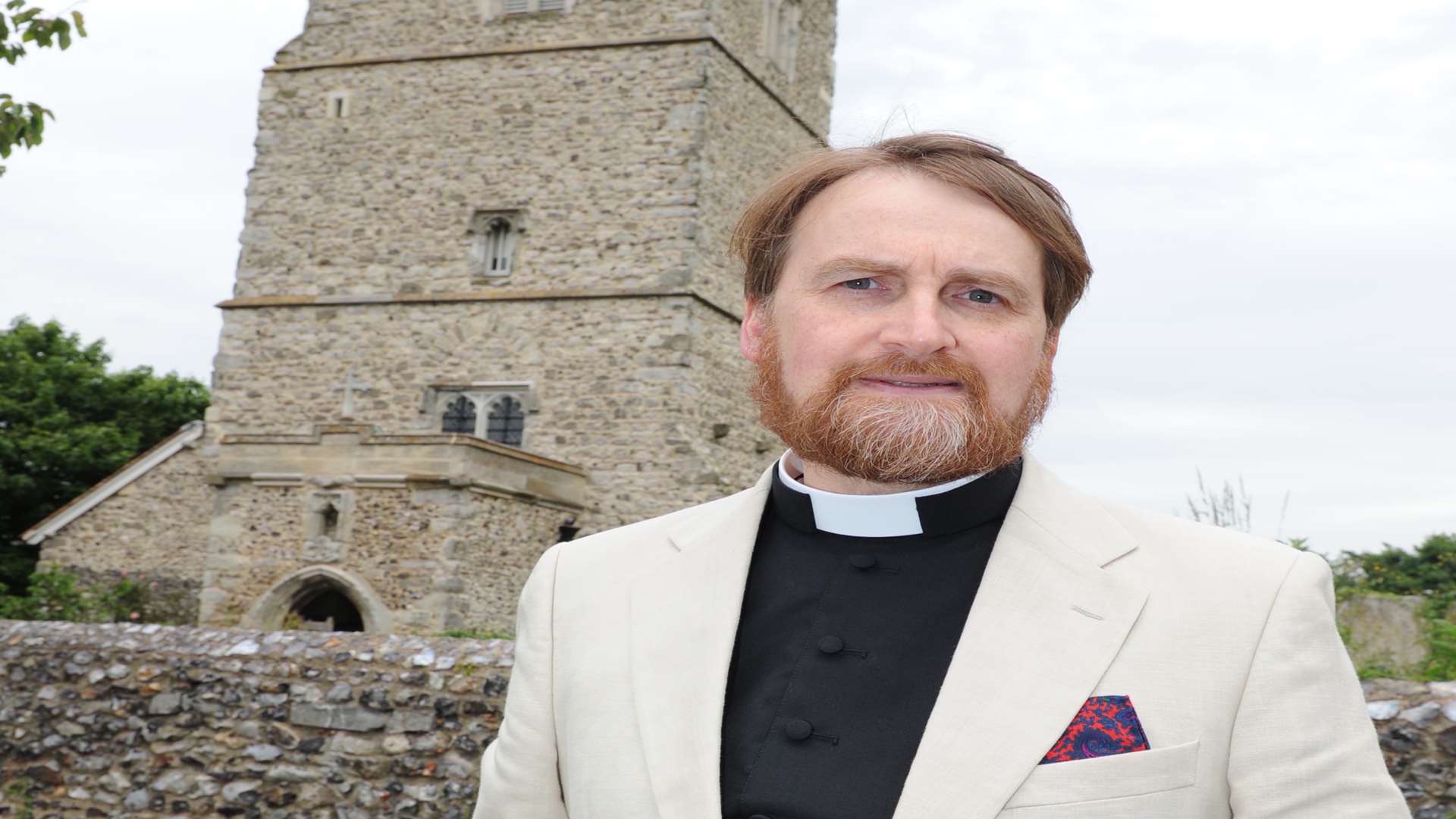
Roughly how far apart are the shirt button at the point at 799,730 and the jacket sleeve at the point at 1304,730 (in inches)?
22.4

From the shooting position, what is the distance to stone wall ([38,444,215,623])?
58.2 feet

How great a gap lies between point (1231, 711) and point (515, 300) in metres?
→ 15.1

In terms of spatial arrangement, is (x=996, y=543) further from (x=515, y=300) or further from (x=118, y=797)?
(x=515, y=300)

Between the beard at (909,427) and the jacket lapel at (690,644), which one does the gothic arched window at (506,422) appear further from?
the beard at (909,427)

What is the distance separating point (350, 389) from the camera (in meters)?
16.6

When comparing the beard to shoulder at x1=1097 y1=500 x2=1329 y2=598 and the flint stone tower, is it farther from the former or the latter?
the flint stone tower

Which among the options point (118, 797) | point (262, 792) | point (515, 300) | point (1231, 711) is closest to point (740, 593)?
point (1231, 711)

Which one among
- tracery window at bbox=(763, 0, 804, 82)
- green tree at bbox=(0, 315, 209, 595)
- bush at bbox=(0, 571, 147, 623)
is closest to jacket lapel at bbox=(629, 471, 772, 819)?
bush at bbox=(0, 571, 147, 623)

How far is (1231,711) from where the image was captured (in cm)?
175

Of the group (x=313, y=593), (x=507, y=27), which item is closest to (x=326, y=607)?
(x=313, y=593)

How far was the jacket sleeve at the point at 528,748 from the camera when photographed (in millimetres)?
2115

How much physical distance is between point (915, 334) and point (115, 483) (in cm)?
1862

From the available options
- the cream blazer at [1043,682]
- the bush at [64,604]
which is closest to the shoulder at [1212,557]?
the cream blazer at [1043,682]

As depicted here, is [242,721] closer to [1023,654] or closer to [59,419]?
[1023,654]
